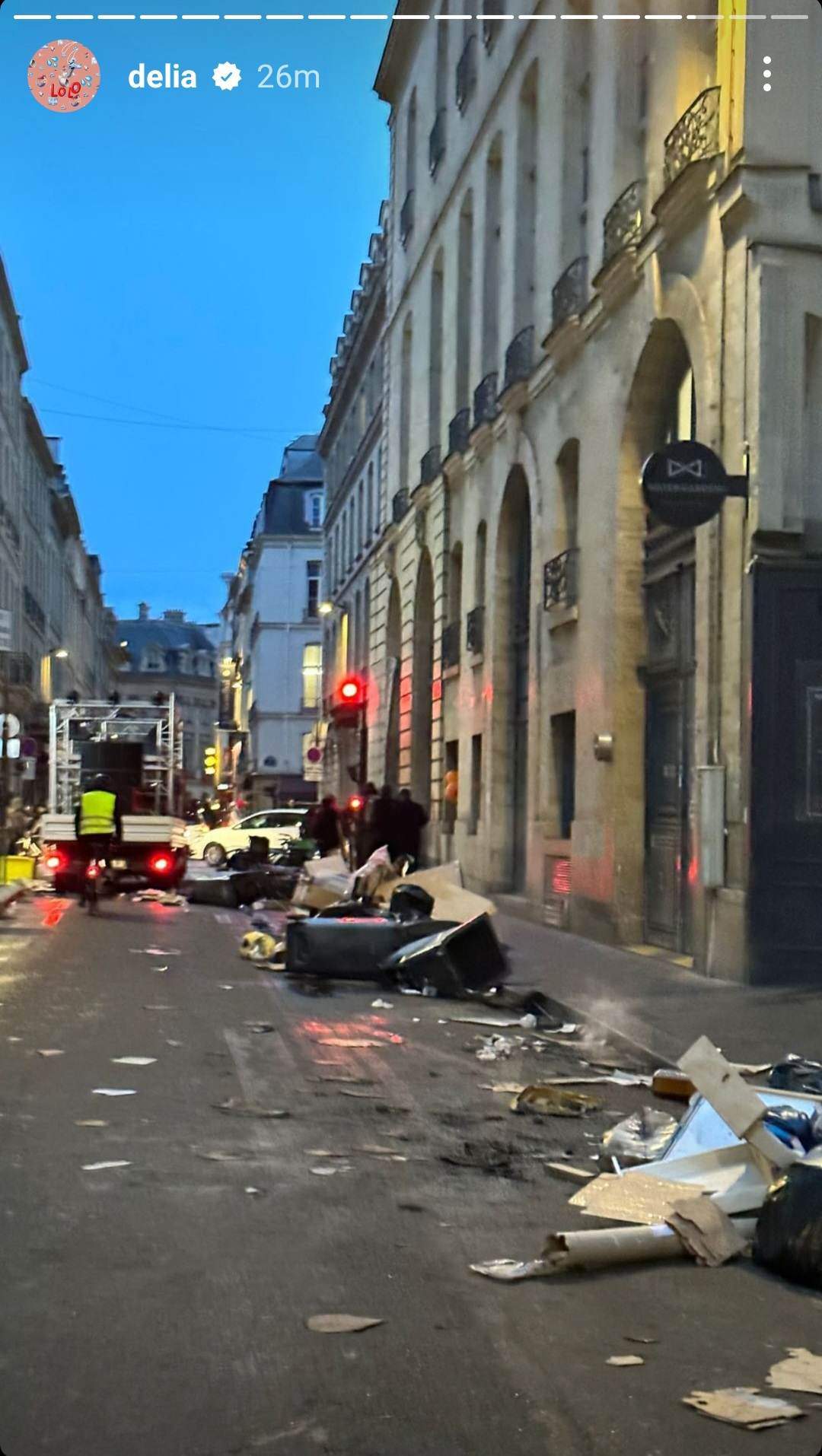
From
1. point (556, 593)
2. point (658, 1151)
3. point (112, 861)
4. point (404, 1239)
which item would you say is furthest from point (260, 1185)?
point (112, 861)

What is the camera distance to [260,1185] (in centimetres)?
605

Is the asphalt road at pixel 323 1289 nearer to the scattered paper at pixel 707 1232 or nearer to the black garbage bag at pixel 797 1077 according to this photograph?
the scattered paper at pixel 707 1232

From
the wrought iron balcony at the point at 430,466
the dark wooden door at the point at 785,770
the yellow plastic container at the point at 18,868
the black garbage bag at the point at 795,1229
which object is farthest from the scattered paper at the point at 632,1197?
the wrought iron balcony at the point at 430,466

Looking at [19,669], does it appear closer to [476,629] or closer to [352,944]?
[476,629]

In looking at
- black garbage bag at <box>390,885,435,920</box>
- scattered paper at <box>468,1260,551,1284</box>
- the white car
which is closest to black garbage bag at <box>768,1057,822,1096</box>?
scattered paper at <box>468,1260,551,1284</box>

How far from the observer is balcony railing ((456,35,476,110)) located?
2575cm

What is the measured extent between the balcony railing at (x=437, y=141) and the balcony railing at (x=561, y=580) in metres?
12.2

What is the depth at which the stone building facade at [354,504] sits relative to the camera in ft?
Answer: 130

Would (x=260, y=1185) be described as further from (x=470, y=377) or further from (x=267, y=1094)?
(x=470, y=377)

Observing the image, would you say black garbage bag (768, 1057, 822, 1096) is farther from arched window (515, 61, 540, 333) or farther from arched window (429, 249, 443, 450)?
arched window (429, 249, 443, 450)

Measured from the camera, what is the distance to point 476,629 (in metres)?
25.0

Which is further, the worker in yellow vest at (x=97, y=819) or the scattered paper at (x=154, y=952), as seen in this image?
the worker in yellow vest at (x=97, y=819)

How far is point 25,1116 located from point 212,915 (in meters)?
14.5

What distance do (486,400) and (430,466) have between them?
522 centimetres
